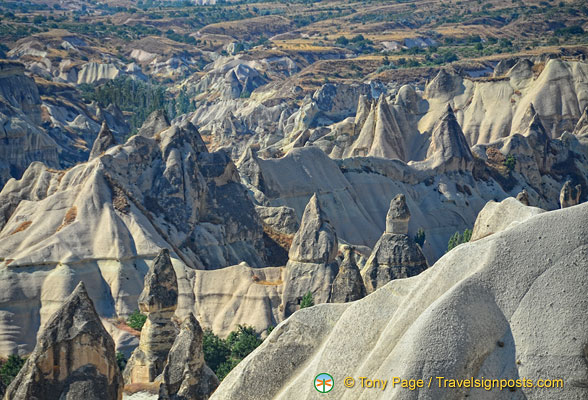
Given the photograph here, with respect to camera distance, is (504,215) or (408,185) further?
(408,185)

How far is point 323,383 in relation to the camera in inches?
623

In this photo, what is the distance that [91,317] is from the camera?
20188mm

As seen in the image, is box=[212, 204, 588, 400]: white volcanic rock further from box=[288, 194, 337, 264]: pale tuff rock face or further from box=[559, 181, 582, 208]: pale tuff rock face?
box=[559, 181, 582, 208]: pale tuff rock face

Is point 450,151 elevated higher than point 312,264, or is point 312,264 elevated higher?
point 312,264

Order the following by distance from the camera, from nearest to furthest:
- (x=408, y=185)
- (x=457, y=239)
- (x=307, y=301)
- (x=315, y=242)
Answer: (x=307, y=301)
(x=315, y=242)
(x=457, y=239)
(x=408, y=185)

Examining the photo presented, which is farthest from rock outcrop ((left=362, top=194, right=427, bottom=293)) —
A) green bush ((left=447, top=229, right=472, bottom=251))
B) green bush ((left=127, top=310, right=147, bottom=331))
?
green bush ((left=447, top=229, right=472, bottom=251))

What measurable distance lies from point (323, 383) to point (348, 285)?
19.5 m

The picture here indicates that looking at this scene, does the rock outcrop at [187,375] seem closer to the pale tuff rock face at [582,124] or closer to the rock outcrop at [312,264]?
the rock outcrop at [312,264]

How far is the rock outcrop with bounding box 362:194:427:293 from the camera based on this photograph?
3819 cm

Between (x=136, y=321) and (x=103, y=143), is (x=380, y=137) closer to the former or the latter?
(x=103, y=143)

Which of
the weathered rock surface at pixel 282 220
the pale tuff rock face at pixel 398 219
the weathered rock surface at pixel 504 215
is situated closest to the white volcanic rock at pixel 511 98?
the weathered rock surface at pixel 282 220

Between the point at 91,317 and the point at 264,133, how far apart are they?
303 feet

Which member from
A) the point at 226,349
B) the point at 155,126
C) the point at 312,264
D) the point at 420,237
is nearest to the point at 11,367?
the point at 226,349

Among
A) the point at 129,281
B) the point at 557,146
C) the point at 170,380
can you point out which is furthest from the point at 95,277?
the point at 557,146
